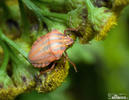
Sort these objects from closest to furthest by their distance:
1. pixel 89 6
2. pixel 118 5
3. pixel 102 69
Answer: pixel 118 5 < pixel 89 6 < pixel 102 69

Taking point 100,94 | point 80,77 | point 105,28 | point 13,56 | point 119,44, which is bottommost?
point 100,94

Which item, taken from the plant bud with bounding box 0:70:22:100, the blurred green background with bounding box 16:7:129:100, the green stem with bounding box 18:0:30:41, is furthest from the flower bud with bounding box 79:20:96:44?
the blurred green background with bounding box 16:7:129:100

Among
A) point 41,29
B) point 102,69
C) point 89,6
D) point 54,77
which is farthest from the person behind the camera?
point 102,69

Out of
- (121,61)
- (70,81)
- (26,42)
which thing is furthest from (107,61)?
(26,42)

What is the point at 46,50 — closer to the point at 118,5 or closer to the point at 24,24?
the point at 24,24

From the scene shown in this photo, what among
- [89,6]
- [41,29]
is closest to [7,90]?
[41,29]

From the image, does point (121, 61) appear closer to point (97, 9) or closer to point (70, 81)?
point (70, 81)

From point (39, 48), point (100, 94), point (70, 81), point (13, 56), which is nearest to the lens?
point (39, 48)
